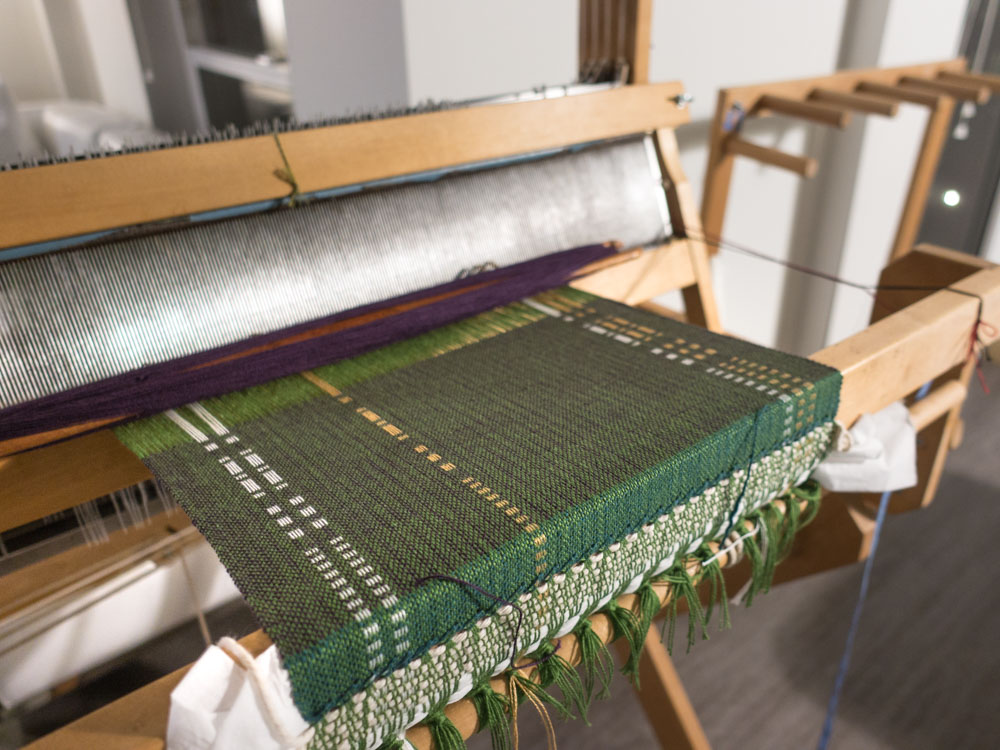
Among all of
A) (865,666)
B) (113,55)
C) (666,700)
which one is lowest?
(865,666)

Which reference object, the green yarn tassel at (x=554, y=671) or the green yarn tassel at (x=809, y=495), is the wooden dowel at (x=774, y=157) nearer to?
the green yarn tassel at (x=809, y=495)

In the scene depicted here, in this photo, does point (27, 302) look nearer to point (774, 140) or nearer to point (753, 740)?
point (753, 740)

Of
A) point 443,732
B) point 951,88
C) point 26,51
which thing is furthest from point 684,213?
point 26,51

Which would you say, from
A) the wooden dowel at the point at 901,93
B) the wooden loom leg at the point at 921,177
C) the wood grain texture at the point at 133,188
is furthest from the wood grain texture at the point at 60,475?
the wooden loom leg at the point at 921,177

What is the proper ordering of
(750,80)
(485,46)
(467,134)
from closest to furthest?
(467,134) → (485,46) → (750,80)

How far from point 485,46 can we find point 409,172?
2.22 feet

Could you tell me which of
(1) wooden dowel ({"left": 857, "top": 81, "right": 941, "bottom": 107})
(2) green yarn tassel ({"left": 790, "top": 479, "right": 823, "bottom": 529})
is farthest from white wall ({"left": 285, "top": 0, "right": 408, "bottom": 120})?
(1) wooden dowel ({"left": 857, "top": 81, "right": 941, "bottom": 107})

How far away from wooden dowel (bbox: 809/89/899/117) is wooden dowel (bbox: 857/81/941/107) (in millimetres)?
25

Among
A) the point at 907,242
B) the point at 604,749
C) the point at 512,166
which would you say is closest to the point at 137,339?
the point at 512,166

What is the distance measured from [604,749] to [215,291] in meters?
1.04

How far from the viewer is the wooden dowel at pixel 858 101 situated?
4.88ft

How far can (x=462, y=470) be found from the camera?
54 centimetres

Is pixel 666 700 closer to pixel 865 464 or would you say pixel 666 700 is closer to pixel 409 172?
pixel 865 464

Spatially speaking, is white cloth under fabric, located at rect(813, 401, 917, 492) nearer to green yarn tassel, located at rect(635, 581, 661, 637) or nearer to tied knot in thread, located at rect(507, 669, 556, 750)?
green yarn tassel, located at rect(635, 581, 661, 637)
